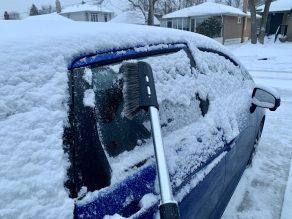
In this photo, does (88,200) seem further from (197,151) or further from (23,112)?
(197,151)

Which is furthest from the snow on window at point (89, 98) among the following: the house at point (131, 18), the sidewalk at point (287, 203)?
the house at point (131, 18)

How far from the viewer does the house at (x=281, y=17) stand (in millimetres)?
25402

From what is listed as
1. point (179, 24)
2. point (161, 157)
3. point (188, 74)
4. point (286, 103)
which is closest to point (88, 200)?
point (161, 157)

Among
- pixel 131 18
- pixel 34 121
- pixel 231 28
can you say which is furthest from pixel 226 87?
pixel 131 18

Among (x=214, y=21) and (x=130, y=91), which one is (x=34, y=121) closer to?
(x=130, y=91)

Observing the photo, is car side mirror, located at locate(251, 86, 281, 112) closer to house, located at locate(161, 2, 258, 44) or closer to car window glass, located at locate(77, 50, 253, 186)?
car window glass, located at locate(77, 50, 253, 186)

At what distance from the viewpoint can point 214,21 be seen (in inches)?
1106

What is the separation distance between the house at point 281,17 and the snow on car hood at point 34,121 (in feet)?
87.9

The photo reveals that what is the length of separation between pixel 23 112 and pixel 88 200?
39 centimetres

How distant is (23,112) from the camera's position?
1.10 meters

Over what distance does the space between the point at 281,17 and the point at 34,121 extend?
104 ft

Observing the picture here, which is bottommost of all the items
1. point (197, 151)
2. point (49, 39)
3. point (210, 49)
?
point (197, 151)

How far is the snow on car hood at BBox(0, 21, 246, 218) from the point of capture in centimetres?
100

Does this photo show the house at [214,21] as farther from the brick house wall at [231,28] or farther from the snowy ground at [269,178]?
the snowy ground at [269,178]
